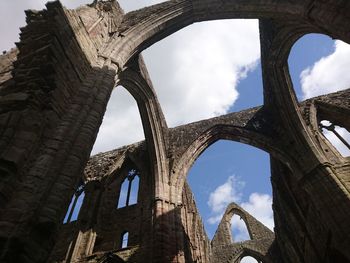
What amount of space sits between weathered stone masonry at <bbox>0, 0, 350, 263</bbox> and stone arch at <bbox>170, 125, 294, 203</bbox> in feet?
0.11

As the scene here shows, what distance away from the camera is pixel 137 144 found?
1087 cm

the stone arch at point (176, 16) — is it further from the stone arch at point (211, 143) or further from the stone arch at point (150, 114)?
the stone arch at point (211, 143)

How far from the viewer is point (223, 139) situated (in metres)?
9.80

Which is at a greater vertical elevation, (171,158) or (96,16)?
(171,158)

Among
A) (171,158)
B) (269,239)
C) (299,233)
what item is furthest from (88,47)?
(269,239)

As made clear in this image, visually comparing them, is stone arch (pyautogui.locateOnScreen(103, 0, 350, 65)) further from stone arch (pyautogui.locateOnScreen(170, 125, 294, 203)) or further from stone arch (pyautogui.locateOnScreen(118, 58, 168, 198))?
stone arch (pyautogui.locateOnScreen(170, 125, 294, 203))

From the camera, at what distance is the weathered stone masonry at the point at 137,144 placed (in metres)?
2.54

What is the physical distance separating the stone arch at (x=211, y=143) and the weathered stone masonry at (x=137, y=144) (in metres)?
0.03

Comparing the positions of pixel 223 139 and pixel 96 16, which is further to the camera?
pixel 223 139

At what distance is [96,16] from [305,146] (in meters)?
6.40

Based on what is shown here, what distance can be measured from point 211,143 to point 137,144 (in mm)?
2917

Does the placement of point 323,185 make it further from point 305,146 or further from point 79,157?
point 79,157

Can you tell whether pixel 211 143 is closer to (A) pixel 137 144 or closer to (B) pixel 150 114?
(B) pixel 150 114

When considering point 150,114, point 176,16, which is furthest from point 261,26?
point 150,114
